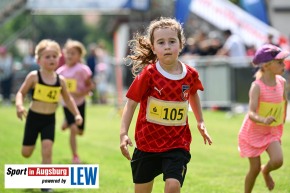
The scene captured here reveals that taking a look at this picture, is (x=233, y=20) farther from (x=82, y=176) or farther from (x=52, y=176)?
(x=82, y=176)

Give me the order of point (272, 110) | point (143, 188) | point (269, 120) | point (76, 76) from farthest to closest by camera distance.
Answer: point (76, 76) → point (272, 110) → point (269, 120) → point (143, 188)

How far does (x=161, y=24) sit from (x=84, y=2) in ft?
91.2

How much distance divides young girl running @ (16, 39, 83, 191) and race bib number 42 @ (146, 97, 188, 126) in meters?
3.21

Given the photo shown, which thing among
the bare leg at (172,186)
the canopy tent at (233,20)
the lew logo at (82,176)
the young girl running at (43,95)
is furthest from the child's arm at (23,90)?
the canopy tent at (233,20)

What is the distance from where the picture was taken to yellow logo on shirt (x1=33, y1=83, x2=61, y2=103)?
10.8 m

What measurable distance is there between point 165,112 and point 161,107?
6 centimetres

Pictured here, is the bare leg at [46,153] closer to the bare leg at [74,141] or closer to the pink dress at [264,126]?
the bare leg at [74,141]

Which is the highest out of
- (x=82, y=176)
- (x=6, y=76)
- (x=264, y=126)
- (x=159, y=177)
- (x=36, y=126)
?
(x=264, y=126)

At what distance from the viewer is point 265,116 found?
30.8 feet

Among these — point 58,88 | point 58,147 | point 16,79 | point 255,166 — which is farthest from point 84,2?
point 255,166

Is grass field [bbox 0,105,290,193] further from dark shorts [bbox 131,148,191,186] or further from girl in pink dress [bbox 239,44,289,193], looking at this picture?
dark shorts [bbox 131,148,191,186]

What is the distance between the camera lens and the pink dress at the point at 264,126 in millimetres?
9227

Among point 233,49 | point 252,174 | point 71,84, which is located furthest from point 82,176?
point 233,49

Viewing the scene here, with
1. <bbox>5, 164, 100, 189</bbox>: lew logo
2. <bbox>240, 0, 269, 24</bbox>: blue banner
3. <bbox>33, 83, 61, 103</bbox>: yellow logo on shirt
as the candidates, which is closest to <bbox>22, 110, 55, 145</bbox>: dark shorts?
<bbox>33, 83, 61, 103</bbox>: yellow logo on shirt
